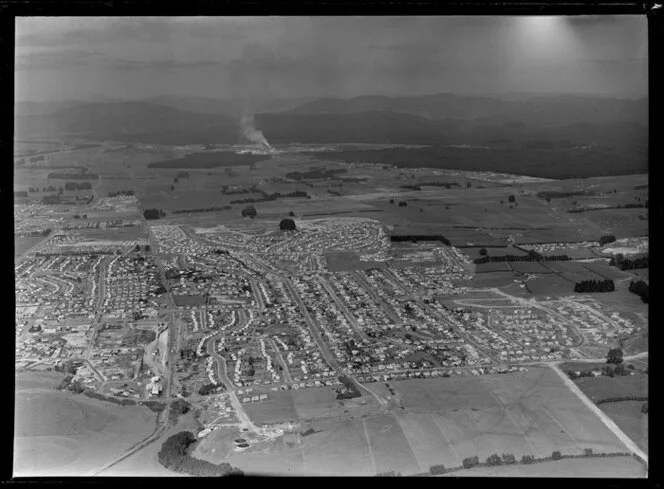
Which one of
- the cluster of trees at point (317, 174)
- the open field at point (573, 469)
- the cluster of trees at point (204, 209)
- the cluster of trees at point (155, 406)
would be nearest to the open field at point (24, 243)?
the cluster of trees at point (204, 209)

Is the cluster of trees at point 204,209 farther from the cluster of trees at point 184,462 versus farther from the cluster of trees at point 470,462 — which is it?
the cluster of trees at point 470,462

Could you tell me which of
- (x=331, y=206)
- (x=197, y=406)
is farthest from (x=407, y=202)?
(x=197, y=406)

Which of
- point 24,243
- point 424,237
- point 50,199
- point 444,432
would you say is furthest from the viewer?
point 424,237

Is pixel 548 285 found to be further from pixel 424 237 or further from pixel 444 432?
pixel 444 432

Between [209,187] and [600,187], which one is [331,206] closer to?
[209,187]

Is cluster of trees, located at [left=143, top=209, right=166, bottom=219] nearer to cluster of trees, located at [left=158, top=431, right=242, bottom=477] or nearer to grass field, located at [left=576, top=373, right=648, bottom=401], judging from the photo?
cluster of trees, located at [left=158, top=431, right=242, bottom=477]

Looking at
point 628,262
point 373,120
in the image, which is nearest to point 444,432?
point 628,262
